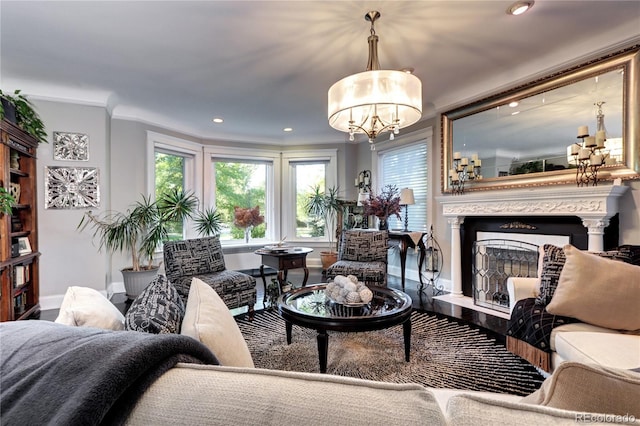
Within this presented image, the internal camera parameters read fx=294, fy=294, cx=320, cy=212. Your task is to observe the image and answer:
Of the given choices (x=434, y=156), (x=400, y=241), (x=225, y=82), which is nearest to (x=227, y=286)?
(x=225, y=82)

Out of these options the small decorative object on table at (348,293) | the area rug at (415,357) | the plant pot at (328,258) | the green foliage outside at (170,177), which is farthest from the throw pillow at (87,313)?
the plant pot at (328,258)

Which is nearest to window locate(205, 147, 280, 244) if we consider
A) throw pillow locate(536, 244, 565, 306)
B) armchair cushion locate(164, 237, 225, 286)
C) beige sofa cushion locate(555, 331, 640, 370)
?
armchair cushion locate(164, 237, 225, 286)

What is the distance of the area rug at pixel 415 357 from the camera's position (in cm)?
190

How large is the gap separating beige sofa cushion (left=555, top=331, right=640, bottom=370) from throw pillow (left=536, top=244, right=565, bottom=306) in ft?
1.26

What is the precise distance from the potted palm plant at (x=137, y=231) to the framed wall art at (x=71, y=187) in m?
0.18

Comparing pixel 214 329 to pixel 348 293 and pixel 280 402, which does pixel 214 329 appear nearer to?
pixel 280 402

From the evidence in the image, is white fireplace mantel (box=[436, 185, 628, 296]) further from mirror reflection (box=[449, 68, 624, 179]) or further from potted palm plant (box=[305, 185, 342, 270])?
potted palm plant (box=[305, 185, 342, 270])

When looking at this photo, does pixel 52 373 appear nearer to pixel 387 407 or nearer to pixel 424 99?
pixel 387 407

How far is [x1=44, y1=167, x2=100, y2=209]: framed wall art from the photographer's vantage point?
3.50 meters

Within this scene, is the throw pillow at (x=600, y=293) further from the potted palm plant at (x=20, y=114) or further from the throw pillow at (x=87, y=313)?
the potted palm plant at (x=20, y=114)

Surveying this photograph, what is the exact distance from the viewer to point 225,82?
11.2ft

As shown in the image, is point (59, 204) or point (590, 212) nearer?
point (590, 212)

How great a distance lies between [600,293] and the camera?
1.63m

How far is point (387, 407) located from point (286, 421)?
0.15m
